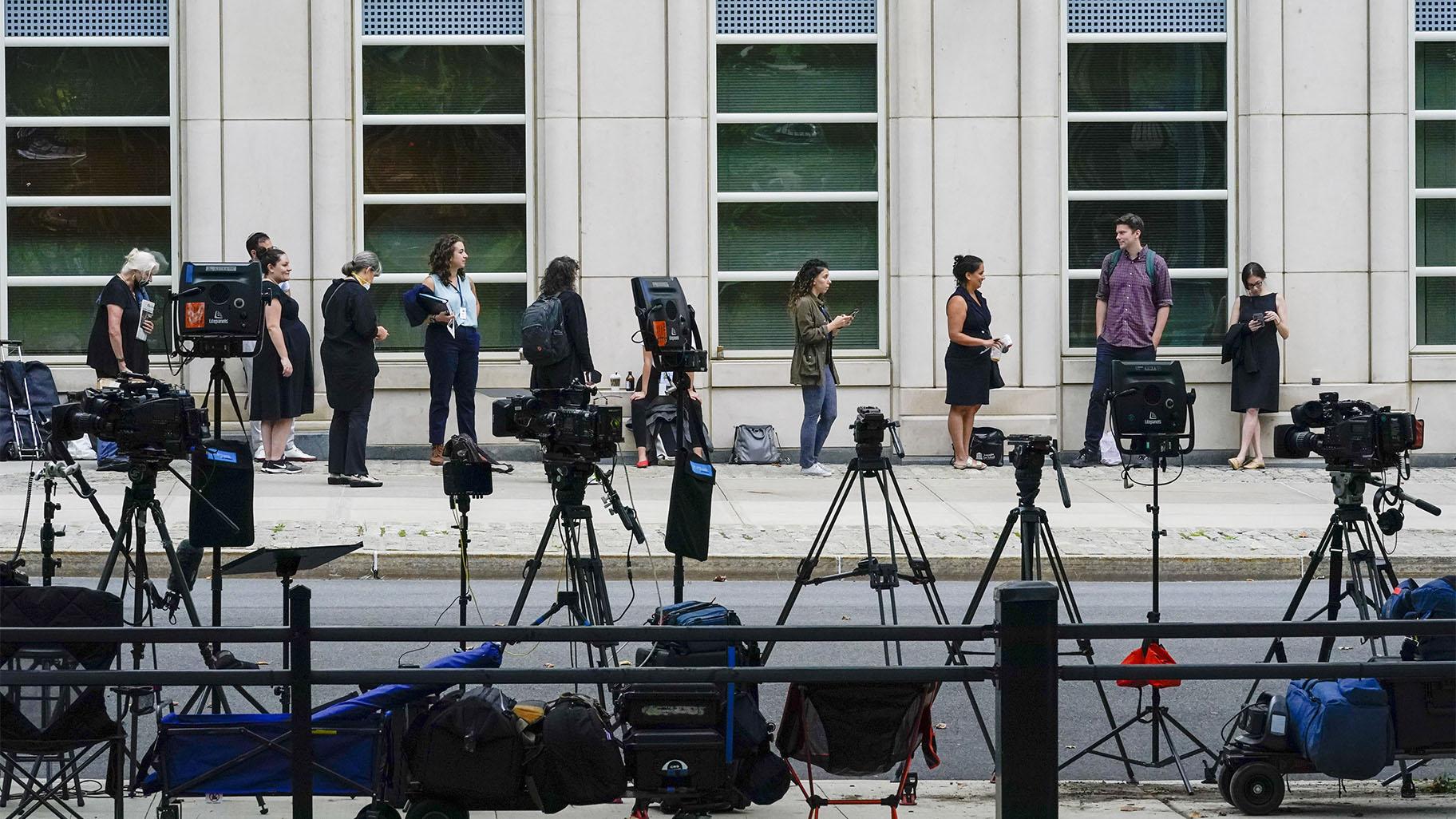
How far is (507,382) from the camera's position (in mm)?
18016

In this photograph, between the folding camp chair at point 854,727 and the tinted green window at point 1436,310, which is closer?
the folding camp chair at point 854,727

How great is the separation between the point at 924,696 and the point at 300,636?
2.22 meters

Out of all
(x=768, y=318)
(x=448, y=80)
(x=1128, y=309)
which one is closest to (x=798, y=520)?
(x=768, y=318)

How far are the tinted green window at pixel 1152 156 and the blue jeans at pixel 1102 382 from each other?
197 centimetres

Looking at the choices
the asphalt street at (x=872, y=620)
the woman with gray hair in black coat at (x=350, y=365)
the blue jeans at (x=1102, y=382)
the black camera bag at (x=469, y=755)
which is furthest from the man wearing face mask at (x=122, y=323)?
the black camera bag at (x=469, y=755)

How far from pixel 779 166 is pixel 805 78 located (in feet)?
3.14

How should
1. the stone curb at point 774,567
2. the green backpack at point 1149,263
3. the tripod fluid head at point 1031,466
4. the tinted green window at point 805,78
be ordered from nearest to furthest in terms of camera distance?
the tripod fluid head at point 1031,466 < the stone curb at point 774,567 < the green backpack at point 1149,263 < the tinted green window at point 805,78

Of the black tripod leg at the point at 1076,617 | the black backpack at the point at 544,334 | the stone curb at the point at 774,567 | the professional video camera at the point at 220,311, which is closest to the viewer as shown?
the black tripod leg at the point at 1076,617

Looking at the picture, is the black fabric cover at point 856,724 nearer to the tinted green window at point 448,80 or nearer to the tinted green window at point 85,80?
Answer: the tinted green window at point 448,80

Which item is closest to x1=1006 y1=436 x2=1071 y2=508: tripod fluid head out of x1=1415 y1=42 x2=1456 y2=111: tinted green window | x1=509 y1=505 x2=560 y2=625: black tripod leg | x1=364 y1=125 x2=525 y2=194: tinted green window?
x1=509 y1=505 x2=560 y2=625: black tripod leg

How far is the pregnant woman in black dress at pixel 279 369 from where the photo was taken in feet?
51.9

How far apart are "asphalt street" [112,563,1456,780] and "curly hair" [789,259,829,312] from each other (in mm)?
4970

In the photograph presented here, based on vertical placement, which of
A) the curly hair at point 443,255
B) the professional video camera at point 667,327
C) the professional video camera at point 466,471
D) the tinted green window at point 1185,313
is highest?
the curly hair at point 443,255

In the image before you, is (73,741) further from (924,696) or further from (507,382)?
(507,382)
